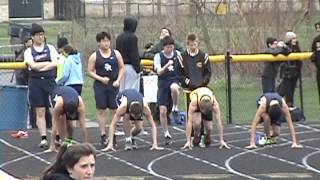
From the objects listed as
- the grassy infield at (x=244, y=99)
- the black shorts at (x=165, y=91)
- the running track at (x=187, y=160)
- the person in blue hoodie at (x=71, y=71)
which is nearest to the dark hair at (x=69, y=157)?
the running track at (x=187, y=160)

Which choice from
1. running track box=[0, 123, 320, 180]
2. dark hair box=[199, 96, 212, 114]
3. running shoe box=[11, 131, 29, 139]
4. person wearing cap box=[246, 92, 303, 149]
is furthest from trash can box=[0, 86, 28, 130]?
person wearing cap box=[246, 92, 303, 149]

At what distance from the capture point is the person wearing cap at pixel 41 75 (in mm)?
16031

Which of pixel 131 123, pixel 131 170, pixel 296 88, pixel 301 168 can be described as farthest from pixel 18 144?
pixel 296 88

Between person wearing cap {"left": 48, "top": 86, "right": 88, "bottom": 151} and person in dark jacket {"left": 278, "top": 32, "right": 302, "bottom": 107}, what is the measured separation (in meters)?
5.71

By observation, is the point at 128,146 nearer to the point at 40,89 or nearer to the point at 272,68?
the point at 40,89

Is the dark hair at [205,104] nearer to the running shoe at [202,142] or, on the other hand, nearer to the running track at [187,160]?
the running track at [187,160]

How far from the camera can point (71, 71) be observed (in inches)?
676

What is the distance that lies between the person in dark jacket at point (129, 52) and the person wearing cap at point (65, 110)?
5.41ft

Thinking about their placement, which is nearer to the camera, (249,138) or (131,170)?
(131,170)

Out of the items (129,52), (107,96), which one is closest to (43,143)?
(107,96)

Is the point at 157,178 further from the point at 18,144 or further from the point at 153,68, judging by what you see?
the point at 153,68

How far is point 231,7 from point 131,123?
1527 centimetres

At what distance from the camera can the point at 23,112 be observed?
1895 centimetres

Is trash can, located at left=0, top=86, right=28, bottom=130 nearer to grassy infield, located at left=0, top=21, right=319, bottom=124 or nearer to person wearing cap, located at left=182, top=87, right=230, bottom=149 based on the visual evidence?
grassy infield, located at left=0, top=21, right=319, bottom=124
